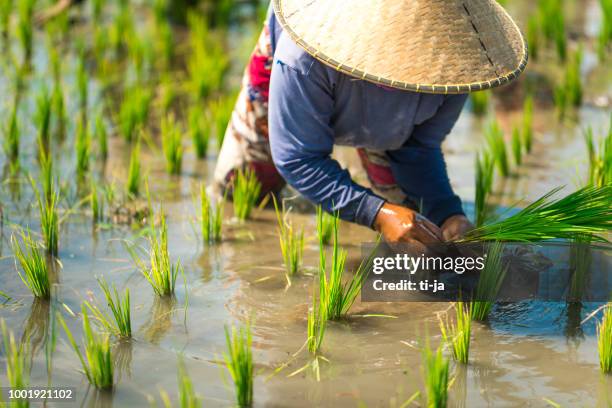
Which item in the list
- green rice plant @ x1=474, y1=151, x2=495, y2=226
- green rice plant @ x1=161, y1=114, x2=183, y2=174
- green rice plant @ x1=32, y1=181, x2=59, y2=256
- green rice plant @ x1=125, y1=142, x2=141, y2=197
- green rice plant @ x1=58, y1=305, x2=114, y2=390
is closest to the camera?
green rice plant @ x1=58, y1=305, x2=114, y2=390

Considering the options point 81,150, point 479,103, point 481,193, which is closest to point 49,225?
point 81,150

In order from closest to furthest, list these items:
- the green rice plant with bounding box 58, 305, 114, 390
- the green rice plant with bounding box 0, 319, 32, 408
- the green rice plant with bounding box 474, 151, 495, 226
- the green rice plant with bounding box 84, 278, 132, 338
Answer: the green rice plant with bounding box 0, 319, 32, 408, the green rice plant with bounding box 58, 305, 114, 390, the green rice plant with bounding box 84, 278, 132, 338, the green rice plant with bounding box 474, 151, 495, 226

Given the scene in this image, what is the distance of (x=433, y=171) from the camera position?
322 cm

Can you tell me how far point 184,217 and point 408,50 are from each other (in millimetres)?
1371

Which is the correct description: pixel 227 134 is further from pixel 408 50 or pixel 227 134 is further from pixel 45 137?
pixel 408 50

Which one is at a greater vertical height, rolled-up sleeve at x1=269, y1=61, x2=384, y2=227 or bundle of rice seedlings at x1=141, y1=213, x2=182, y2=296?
rolled-up sleeve at x1=269, y1=61, x2=384, y2=227

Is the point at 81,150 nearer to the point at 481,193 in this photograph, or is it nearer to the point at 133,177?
the point at 133,177

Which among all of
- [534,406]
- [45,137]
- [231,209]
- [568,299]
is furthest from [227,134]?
[534,406]

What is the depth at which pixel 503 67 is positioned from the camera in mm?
2637

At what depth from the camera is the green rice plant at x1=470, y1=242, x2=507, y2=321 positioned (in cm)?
269

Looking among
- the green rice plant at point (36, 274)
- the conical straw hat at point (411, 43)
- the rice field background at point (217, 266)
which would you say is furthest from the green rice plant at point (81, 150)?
the conical straw hat at point (411, 43)

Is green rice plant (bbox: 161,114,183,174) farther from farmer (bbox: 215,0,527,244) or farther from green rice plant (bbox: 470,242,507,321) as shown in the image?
green rice plant (bbox: 470,242,507,321)

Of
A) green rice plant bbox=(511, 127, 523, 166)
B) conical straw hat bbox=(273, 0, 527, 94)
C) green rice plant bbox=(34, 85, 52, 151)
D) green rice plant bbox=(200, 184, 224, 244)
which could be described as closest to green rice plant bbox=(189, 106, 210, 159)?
green rice plant bbox=(34, 85, 52, 151)

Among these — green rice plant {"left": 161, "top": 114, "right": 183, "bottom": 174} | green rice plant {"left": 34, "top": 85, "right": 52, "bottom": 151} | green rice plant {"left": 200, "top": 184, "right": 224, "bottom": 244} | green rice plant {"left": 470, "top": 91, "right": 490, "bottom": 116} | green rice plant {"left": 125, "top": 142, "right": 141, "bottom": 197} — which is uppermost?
green rice plant {"left": 470, "top": 91, "right": 490, "bottom": 116}
